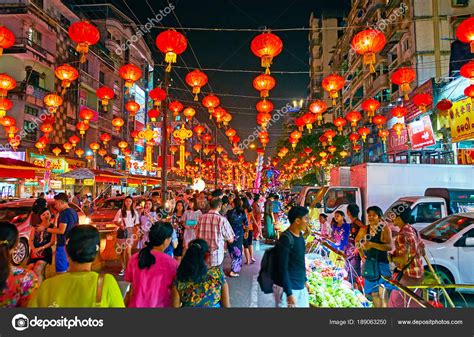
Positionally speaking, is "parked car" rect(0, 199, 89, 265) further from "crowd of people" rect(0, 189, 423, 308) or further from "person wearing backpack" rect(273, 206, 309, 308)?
"person wearing backpack" rect(273, 206, 309, 308)

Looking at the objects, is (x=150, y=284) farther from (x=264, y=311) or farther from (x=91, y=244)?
(x=264, y=311)

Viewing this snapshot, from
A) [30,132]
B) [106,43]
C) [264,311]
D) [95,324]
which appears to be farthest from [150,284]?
[106,43]

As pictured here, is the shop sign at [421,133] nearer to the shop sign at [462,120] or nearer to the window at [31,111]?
the shop sign at [462,120]

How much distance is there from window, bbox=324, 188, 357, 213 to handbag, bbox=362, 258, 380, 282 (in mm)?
7549

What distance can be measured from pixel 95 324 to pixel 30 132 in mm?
24383

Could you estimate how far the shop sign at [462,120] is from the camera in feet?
39.7

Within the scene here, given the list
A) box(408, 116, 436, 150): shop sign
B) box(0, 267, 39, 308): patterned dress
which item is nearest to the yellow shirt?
box(0, 267, 39, 308): patterned dress

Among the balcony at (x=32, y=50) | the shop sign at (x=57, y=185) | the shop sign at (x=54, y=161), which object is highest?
the balcony at (x=32, y=50)

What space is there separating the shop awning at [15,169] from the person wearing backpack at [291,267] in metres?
11.6

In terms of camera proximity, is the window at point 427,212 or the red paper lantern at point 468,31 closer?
the red paper lantern at point 468,31

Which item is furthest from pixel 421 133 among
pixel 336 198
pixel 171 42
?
pixel 171 42

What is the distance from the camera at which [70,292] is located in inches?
88.5

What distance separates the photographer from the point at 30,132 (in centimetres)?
2261

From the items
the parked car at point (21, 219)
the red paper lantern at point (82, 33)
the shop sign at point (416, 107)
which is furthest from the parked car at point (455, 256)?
the shop sign at point (416, 107)
